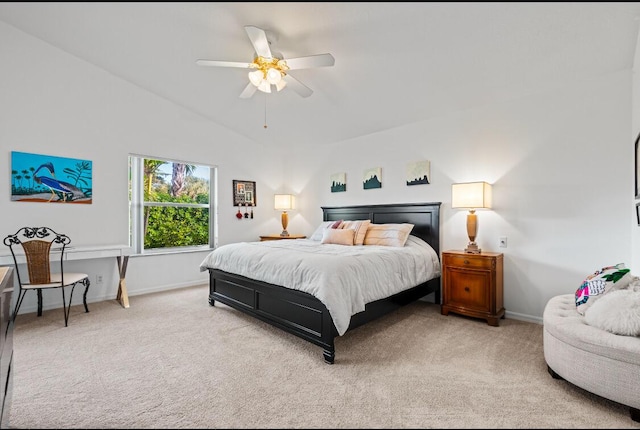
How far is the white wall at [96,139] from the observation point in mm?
3354

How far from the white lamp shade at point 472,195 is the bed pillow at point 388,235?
0.66 meters

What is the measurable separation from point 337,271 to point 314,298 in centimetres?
28

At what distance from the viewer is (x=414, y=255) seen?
330 centimetres

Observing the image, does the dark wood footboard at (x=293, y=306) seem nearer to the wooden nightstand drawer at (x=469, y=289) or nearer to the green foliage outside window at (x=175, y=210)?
the wooden nightstand drawer at (x=469, y=289)

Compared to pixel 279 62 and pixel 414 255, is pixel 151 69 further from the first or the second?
pixel 414 255

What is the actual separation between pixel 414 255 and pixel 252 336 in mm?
1844

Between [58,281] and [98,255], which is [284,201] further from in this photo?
[58,281]

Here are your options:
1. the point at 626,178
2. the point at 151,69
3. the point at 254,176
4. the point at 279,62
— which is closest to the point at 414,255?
the point at 626,178

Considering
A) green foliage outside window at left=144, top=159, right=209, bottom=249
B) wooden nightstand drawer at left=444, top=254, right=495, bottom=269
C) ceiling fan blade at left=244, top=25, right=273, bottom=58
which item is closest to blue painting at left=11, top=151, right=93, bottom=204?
green foliage outside window at left=144, top=159, right=209, bottom=249

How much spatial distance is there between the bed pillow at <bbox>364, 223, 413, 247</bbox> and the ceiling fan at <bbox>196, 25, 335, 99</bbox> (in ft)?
6.19

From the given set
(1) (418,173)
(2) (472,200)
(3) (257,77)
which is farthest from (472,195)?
(3) (257,77)

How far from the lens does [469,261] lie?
126 inches

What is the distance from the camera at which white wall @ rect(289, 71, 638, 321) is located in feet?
9.16

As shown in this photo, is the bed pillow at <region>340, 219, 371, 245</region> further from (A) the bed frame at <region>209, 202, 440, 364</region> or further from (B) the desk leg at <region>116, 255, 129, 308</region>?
(B) the desk leg at <region>116, 255, 129, 308</region>
